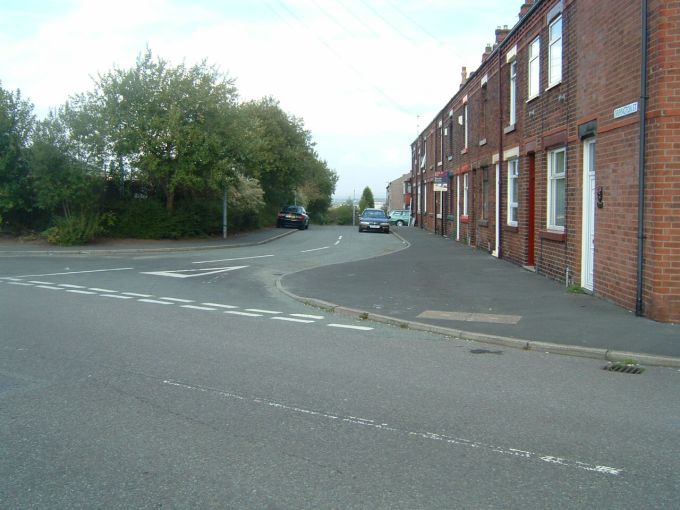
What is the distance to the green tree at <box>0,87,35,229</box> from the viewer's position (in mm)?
26844

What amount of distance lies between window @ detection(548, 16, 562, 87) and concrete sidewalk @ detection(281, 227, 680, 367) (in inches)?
180

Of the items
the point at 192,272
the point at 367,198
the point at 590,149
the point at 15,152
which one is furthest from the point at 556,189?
the point at 367,198

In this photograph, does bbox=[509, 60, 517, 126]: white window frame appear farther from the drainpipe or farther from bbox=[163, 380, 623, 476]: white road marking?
bbox=[163, 380, 623, 476]: white road marking

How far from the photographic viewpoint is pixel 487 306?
39.0 feet

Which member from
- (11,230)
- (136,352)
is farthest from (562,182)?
(11,230)

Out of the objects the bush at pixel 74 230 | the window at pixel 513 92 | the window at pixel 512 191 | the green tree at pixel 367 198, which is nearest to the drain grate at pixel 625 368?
the window at pixel 512 191

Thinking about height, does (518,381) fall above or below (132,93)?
below

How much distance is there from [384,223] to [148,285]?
28.8 m

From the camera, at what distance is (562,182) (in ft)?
49.9

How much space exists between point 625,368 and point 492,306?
161 inches

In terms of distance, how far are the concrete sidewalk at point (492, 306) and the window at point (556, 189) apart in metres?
1.36

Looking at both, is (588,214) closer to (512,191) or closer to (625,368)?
(625,368)

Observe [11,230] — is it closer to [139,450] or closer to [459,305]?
[459,305]

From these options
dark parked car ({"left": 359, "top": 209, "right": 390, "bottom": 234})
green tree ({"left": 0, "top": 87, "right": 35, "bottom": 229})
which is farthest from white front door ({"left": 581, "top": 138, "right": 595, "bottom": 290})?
dark parked car ({"left": 359, "top": 209, "right": 390, "bottom": 234})
